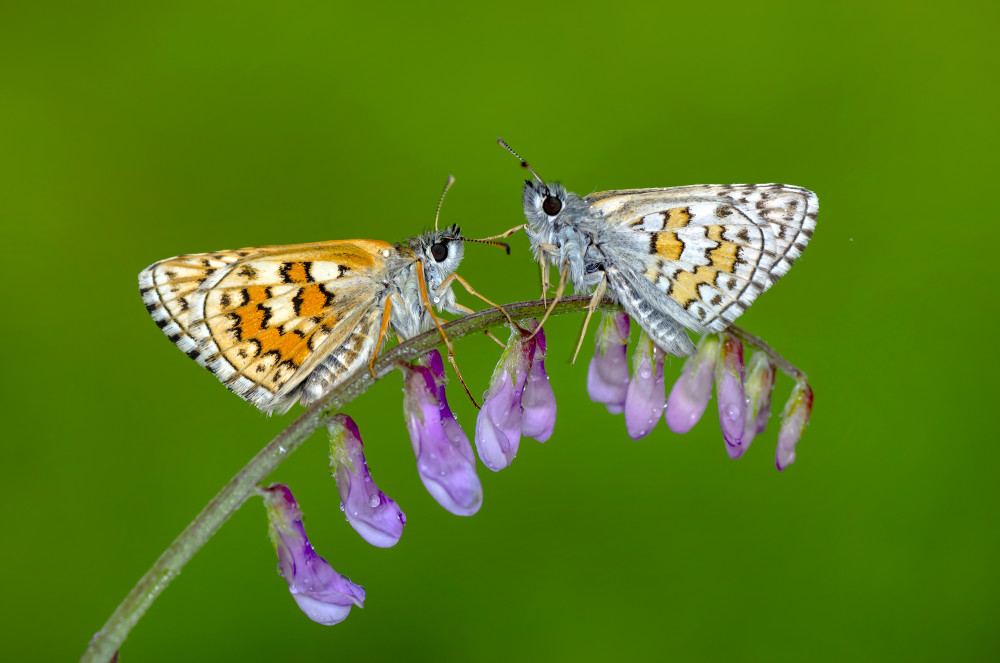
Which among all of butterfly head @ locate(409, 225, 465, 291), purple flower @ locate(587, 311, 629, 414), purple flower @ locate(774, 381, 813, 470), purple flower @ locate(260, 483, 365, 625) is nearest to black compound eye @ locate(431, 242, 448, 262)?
butterfly head @ locate(409, 225, 465, 291)

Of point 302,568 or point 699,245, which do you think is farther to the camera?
point 699,245

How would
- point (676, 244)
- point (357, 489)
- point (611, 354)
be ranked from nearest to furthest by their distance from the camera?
1. point (357, 489)
2. point (676, 244)
3. point (611, 354)

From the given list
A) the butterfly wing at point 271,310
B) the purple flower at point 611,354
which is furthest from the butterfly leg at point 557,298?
the butterfly wing at point 271,310

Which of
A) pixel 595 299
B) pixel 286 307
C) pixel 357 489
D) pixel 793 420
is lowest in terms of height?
pixel 793 420

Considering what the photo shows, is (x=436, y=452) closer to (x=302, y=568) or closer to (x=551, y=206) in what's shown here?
(x=302, y=568)

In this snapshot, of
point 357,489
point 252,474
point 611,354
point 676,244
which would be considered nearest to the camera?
point 252,474

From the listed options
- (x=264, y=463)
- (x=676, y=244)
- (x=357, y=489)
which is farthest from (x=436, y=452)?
(x=676, y=244)

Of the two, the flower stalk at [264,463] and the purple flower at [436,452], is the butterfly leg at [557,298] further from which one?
the purple flower at [436,452]

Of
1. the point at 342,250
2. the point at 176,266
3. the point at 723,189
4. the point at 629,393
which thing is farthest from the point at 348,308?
the point at 723,189
